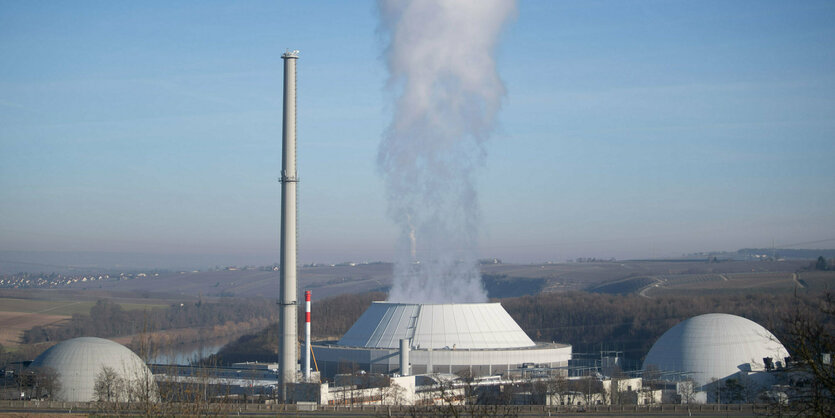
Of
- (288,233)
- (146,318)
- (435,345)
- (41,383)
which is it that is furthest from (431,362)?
(146,318)

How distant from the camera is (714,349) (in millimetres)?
53969

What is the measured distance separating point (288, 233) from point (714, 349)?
25.5 metres

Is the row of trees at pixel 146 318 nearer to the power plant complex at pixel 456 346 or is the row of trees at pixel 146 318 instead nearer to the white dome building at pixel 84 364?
the white dome building at pixel 84 364

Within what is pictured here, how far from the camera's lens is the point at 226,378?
51.1 meters

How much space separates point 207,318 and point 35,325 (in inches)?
1439

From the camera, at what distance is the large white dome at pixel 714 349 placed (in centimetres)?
5291

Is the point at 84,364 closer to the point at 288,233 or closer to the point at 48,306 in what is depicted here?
the point at 288,233

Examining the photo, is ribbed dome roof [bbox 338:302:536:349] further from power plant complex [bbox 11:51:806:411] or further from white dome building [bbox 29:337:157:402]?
white dome building [bbox 29:337:157:402]

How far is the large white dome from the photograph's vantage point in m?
52.9

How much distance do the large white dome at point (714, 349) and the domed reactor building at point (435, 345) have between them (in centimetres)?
615

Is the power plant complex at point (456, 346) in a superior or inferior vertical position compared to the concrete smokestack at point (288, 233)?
inferior

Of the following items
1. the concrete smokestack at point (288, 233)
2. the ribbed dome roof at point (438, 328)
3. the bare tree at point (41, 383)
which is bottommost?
the bare tree at point (41, 383)

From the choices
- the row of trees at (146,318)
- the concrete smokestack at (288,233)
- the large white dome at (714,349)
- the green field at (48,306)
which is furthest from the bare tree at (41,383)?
the green field at (48,306)

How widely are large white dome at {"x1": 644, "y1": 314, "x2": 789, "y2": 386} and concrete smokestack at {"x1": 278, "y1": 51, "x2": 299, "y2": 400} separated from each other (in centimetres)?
2203
